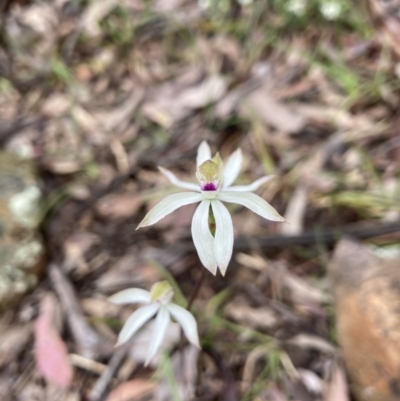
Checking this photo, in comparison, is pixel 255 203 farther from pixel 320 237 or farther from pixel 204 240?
pixel 320 237

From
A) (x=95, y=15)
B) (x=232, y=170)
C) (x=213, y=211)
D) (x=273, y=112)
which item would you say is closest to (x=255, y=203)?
(x=213, y=211)

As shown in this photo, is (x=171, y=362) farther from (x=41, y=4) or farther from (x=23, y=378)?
(x=41, y=4)

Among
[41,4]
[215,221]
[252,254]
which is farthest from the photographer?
[41,4]

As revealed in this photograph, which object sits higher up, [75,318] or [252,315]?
[75,318]

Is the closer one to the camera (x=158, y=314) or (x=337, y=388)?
(x=158, y=314)

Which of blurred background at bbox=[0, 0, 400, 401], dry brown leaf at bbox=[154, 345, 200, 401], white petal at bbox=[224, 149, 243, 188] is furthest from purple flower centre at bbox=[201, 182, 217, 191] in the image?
dry brown leaf at bbox=[154, 345, 200, 401]

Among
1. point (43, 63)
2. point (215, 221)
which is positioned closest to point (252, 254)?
point (215, 221)
